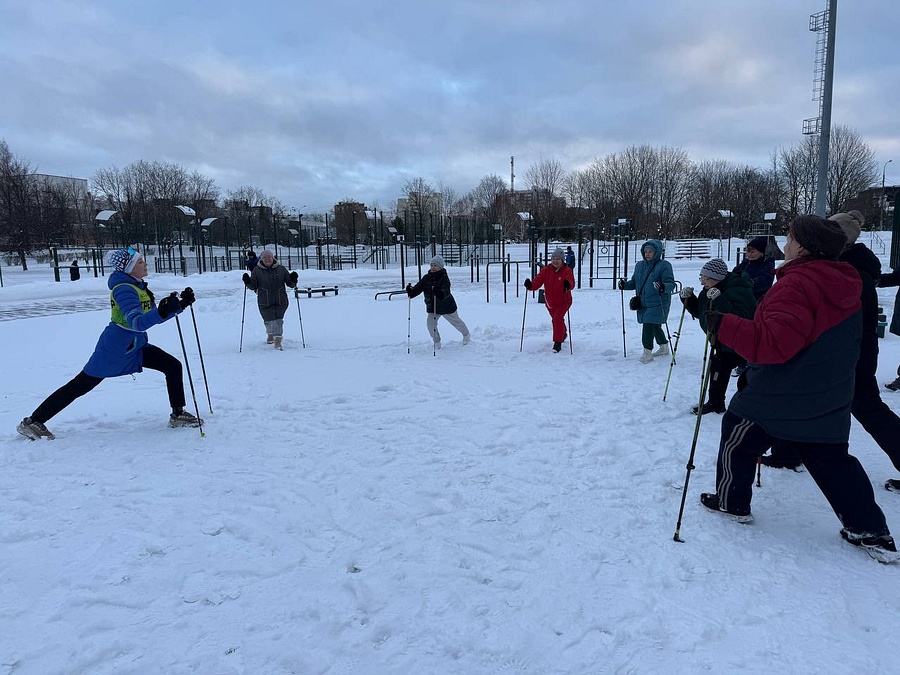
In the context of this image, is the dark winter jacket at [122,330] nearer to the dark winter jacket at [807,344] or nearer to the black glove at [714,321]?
the black glove at [714,321]

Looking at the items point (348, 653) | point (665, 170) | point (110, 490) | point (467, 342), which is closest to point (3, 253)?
point (467, 342)

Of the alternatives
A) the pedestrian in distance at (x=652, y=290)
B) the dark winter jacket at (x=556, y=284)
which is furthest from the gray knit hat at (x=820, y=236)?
the dark winter jacket at (x=556, y=284)

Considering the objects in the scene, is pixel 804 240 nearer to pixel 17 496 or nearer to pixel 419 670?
pixel 419 670

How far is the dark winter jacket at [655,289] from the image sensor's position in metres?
7.85

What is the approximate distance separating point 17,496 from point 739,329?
16.0 feet

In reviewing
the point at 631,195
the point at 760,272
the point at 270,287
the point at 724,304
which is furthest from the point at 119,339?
the point at 631,195

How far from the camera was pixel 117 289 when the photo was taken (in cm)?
495

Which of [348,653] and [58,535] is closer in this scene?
[348,653]

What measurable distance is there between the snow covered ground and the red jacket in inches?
46.6

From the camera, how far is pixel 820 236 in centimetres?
281

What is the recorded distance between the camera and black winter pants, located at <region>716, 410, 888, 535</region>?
2877 millimetres

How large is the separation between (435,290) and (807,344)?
6.75 m

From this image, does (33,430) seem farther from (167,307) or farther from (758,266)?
(758,266)

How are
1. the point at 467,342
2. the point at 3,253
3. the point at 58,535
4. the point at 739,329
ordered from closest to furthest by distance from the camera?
1. the point at 739,329
2. the point at 58,535
3. the point at 467,342
4. the point at 3,253
